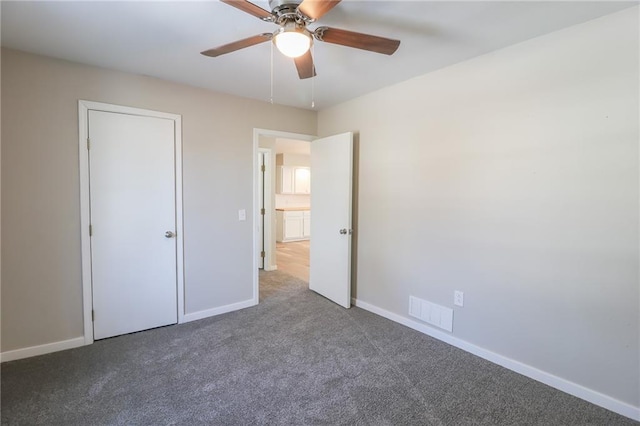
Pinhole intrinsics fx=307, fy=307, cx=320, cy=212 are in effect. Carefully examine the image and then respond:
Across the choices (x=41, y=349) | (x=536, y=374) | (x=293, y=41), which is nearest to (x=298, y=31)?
(x=293, y=41)

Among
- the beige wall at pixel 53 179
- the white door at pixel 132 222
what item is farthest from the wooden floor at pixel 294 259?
the white door at pixel 132 222

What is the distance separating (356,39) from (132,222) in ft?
8.05

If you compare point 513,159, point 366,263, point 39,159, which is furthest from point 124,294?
point 513,159

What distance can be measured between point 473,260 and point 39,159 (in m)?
3.57

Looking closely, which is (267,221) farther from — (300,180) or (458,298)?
(300,180)

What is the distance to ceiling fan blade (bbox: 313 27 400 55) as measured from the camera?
1.66 meters

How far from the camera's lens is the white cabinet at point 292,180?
827 centimetres

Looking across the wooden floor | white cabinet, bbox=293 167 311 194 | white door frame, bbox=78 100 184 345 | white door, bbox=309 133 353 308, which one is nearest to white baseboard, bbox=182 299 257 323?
white door frame, bbox=78 100 184 345

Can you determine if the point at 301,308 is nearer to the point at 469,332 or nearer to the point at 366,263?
the point at 366,263

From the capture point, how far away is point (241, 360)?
8.00 ft

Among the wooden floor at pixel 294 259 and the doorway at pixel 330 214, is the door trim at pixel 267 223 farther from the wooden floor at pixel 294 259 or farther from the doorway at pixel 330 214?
the doorway at pixel 330 214

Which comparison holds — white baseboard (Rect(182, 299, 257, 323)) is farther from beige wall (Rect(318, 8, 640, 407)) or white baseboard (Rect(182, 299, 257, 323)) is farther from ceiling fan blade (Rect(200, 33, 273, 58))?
ceiling fan blade (Rect(200, 33, 273, 58))

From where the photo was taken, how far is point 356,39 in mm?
1715

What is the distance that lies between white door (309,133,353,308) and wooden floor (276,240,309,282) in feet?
3.06
